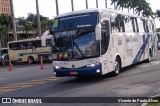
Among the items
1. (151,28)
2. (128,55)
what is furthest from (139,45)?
(151,28)

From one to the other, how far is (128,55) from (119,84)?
571cm

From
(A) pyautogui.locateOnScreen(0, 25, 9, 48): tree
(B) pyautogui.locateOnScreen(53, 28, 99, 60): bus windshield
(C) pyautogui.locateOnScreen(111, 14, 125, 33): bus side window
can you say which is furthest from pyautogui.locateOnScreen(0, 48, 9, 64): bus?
(A) pyautogui.locateOnScreen(0, 25, 9, 48): tree

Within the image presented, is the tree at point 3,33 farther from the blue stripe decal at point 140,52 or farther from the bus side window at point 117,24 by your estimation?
the bus side window at point 117,24

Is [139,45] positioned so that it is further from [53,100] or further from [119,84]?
[53,100]

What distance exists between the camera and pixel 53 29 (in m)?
15.6

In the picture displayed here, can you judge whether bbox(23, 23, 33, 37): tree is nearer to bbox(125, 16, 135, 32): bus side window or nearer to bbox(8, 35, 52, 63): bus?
bbox(8, 35, 52, 63): bus

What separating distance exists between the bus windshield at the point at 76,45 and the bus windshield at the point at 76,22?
0.24 meters

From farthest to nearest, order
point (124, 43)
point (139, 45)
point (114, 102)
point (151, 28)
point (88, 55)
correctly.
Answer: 1. point (151, 28)
2. point (139, 45)
3. point (124, 43)
4. point (88, 55)
5. point (114, 102)

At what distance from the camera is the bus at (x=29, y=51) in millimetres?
37938

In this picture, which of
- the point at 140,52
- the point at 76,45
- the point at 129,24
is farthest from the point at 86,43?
the point at 140,52

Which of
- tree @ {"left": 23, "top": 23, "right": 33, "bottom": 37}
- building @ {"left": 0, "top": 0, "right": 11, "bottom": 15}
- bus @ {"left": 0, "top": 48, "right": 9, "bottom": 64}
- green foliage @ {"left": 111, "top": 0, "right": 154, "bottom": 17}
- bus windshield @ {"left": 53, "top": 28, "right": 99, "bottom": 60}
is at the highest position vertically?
building @ {"left": 0, "top": 0, "right": 11, "bottom": 15}

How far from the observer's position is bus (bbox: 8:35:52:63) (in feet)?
124

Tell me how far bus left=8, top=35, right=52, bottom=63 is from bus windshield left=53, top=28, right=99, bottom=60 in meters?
22.4

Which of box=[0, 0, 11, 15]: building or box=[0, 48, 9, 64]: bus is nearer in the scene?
box=[0, 48, 9, 64]: bus
